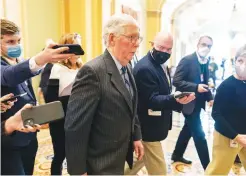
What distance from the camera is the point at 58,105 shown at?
1.18 metres

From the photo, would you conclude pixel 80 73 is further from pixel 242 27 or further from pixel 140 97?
pixel 242 27

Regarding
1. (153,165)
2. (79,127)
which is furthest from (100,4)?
(79,127)

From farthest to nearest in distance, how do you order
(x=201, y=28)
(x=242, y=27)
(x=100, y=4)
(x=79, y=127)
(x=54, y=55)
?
(x=201, y=28) < (x=242, y=27) < (x=100, y=4) < (x=79, y=127) < (x=54, y=55)

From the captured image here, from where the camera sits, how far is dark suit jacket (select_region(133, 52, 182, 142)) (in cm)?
197

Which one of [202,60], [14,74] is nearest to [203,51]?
[202,60]

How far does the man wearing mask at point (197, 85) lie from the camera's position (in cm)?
274

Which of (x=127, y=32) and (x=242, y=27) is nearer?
(x=127, y=32)

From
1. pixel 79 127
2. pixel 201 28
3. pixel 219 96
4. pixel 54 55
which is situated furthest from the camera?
pixel 201 28

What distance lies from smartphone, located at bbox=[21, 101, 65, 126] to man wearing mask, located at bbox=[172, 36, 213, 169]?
1.84 metres

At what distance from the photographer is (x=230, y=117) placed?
195 cm

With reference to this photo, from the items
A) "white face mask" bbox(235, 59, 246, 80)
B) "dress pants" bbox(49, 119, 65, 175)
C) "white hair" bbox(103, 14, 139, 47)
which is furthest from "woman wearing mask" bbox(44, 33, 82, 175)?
"white face mask" bbox(235, 59, 246, 80)

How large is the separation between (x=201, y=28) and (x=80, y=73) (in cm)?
1363

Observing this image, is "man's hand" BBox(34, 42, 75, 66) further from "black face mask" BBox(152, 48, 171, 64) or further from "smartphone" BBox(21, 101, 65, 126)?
"black face mask" BBox(152, 48, 171, 64)

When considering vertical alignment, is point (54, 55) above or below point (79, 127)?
above
